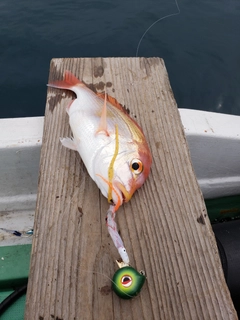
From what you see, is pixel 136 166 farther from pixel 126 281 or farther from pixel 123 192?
pixel 126 281

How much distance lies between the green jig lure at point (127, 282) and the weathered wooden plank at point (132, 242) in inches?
2.4

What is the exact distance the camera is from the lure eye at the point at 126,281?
132cm

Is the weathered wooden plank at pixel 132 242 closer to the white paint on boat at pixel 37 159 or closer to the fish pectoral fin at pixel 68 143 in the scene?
the fish pectoral fin at pixel 68 143

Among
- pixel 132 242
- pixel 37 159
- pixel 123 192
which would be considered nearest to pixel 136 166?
pixel 123 192

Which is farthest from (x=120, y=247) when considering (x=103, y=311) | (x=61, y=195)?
(x=61, y=195)

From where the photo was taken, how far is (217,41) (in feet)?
16.6

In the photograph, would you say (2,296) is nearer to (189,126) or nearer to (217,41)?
(189,126)

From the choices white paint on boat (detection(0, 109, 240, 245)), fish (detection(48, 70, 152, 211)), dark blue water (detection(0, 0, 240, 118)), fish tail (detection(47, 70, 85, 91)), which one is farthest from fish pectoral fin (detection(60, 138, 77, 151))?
dark blue water (detection(0, 0, 240, 118))

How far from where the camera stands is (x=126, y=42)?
199 inches

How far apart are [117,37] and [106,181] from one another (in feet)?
13.5

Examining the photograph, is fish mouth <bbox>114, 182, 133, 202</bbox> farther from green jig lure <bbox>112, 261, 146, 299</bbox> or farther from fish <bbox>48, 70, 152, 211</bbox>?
green jig lure <bbox>112, 261, 146, 299</bbox>

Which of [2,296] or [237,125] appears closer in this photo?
[2,296]

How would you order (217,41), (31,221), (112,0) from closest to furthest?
(31,221), (217,41), (112,0)

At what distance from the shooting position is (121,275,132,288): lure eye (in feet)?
4.34
